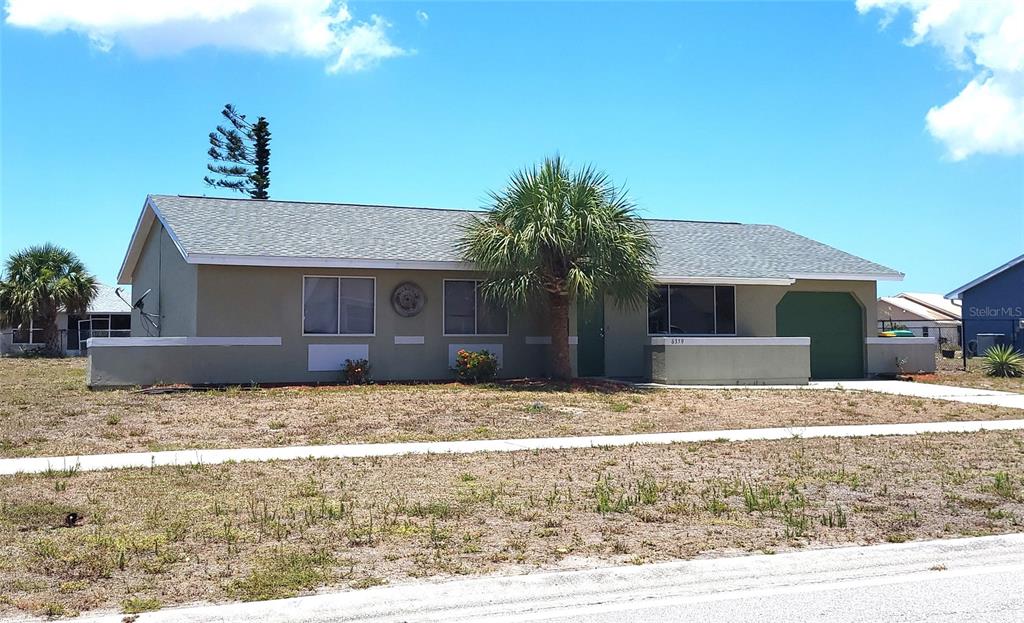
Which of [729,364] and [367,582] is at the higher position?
[729,364]

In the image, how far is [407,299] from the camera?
798 inches

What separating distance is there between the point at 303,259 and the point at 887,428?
1150 centimetres

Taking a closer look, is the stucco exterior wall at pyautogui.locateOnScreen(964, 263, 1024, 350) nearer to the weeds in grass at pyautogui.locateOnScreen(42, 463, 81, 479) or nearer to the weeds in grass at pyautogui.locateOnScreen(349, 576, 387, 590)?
the weeds in grass at pyautogui.locateOnScreen(42, 463, 81, 479)

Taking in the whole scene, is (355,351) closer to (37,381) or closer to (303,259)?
(303,259)

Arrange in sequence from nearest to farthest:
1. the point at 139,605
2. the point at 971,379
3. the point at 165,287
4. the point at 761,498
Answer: the point at 139,605 → the point at 761,498 → the point at 165,287 → the point at 971,379

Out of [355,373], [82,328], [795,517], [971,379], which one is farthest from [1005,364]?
[82,328]

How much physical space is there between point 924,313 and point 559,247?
148ft

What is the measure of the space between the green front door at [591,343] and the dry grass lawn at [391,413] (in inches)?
124

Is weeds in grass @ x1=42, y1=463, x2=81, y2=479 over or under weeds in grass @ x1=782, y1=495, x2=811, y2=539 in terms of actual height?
over

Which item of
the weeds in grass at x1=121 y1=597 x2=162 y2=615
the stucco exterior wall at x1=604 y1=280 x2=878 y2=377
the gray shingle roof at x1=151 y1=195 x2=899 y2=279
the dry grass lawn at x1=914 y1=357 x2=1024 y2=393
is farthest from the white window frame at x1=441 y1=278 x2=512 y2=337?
the weeds in grass at x1=121 y1=597 x2=162 y2=615

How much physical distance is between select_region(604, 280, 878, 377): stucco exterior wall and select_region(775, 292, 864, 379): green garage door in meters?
0.24

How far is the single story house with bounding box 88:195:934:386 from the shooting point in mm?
18938

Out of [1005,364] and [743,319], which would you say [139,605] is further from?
[1005,364]

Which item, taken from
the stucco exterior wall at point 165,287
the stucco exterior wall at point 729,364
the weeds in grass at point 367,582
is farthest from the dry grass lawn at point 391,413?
the weeds in grass at point 367,582
